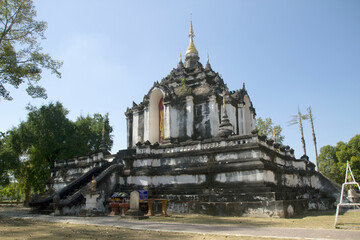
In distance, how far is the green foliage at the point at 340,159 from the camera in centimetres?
4291

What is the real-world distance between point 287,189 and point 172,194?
7.44 meters

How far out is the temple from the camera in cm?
1673

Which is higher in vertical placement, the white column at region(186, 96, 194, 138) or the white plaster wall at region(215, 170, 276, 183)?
the white column at region(186, 96, 194, 138)

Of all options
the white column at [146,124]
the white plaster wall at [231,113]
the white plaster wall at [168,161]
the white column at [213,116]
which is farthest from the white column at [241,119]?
the white plaster wall at [168,161]

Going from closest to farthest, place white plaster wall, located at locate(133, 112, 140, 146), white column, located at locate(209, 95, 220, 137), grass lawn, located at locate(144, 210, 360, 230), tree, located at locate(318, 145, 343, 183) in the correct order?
grass lawn, located at locate(144, 210, 360, 230), white column, located at locate(209, 95, 220, 137), white plaster wall, located at locate(133, 112, 140, 146), tree, located at locate(318, 145, 343, 183)

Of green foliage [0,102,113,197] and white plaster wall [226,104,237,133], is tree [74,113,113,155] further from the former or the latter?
white plaster wall [226,104,237,133]

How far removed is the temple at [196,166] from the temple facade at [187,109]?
0.08 metres

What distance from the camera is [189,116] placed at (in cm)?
2427

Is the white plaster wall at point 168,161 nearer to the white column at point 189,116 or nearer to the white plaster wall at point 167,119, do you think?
the white plaster wall at point 167,119

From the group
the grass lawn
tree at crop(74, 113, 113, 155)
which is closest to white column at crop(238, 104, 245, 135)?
the grass lawn

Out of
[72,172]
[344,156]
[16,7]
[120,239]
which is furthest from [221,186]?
[344,156]

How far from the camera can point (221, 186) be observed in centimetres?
1756

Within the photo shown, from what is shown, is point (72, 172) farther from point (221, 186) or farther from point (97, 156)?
point (221, 186)

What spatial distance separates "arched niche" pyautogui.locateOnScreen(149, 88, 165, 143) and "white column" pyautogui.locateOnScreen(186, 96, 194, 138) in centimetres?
308
